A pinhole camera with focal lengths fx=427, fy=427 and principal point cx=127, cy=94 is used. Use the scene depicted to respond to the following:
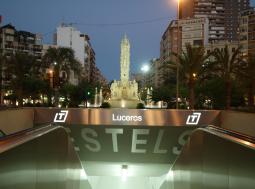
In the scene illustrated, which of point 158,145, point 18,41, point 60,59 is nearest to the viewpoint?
point 158,145

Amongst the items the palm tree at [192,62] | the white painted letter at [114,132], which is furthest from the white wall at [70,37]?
the white painted letter at [114,132]

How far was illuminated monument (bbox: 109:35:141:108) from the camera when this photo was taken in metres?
60.1

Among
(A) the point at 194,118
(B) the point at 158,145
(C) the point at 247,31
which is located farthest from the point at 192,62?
(C) the point at 247,31

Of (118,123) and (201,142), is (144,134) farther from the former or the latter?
(201,142)

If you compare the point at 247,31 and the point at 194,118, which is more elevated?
the point at 247,31

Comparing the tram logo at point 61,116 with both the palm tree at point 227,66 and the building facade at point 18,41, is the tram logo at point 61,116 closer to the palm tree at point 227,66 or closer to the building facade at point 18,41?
the palm tree at point 227,66

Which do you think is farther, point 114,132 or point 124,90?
point 124,90

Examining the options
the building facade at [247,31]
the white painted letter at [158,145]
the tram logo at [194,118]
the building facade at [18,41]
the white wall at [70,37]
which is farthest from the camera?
the white wall at [70,37]

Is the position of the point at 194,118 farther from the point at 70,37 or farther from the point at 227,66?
the point at 70,37

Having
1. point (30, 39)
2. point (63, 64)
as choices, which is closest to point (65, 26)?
point (30, 39)

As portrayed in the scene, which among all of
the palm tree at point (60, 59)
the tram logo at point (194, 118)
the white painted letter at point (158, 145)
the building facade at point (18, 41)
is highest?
the building facade at point (18, 41)

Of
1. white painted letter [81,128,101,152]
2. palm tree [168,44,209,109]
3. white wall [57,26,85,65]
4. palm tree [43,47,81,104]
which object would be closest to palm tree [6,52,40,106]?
palm tree [43,47,81,104]

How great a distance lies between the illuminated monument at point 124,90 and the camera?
60.1 m

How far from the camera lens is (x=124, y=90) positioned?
220 ft
